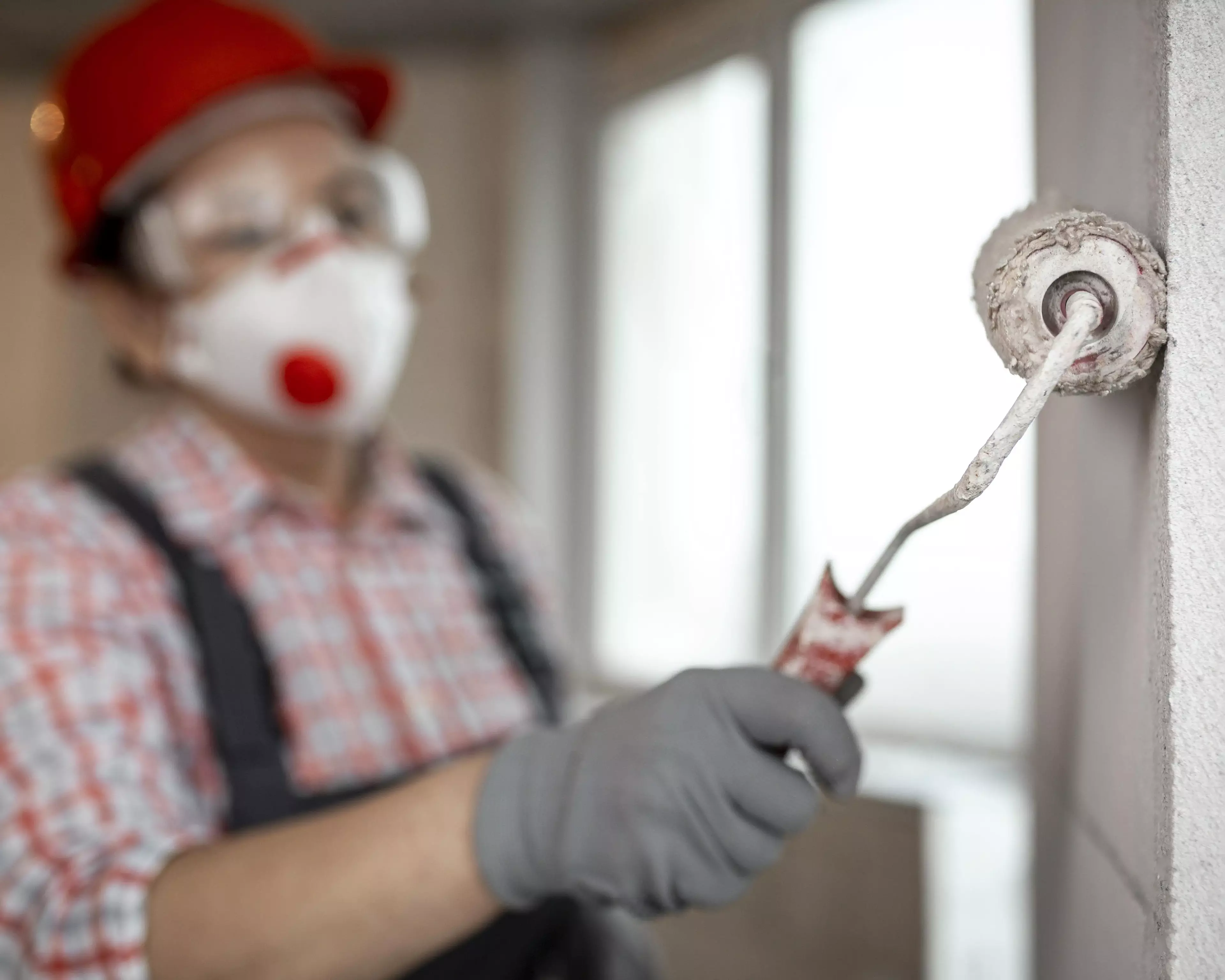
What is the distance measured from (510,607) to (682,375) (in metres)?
1.35

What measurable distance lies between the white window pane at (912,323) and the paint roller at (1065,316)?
1.68 ft

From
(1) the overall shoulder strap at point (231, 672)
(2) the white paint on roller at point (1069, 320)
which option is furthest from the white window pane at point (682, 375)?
(2) the white paint on roller at point (1069, 320)

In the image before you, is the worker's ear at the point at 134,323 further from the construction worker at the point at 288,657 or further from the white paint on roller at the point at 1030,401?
the white paint on roller at the point at 1030,401

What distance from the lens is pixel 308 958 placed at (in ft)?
2.09

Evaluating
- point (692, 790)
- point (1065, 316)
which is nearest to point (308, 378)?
point (692, 790)

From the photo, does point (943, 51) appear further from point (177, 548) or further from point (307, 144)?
point (177, 548)

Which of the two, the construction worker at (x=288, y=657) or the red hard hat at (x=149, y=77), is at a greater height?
the red hard hat at (x=149, y=77)

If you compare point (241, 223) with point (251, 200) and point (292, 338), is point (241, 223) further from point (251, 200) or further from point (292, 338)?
point (292, 338)

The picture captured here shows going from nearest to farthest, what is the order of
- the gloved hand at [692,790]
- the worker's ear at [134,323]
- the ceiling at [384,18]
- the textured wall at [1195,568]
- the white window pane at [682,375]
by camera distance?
the textured wall at [1195,568], the gloved hand at [692,790], the worker's ear at [134,323], the white window pane at [682,375], the ceiling at [384,18]

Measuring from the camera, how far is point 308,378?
3.42ft

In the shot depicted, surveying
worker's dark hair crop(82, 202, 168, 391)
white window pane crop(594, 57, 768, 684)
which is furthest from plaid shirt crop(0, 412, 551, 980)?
white window pane crop(594, 57, 768, 684)

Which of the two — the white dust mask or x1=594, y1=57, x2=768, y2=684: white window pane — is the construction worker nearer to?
the white dust mask

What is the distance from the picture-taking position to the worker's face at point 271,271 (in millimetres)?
1035

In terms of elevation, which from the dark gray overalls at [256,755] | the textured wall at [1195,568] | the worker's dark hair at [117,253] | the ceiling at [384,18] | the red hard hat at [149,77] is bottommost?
the dark gray overalls at [256,755]
